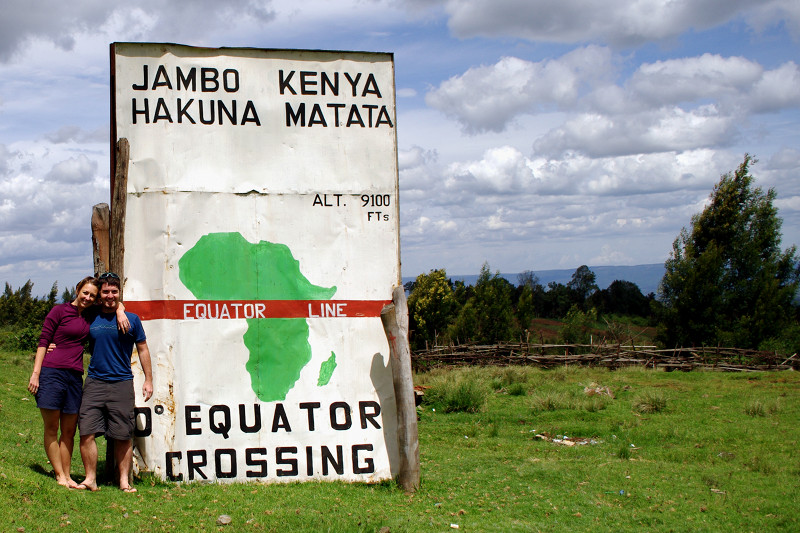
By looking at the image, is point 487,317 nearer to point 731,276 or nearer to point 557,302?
point 731,276

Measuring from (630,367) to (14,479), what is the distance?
23.3 m

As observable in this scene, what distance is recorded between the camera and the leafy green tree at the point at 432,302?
4112 centimetres

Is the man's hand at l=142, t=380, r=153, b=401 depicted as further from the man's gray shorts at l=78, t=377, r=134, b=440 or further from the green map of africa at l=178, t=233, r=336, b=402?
the green map of africa at l=178, t=233, r=336, b=402

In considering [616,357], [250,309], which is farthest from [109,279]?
[616,357]

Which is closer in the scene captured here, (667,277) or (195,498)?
(195,498)

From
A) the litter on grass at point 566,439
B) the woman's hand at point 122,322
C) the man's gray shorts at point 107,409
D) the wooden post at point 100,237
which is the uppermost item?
the wooden post at point 100,237

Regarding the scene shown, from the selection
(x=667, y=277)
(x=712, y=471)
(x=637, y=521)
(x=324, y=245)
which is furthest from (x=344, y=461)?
(x=667, y=277)

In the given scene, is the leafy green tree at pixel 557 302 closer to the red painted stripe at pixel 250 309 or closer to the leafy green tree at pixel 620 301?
the leafy green tree at pixel 620 301

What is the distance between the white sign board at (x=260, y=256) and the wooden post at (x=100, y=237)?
0.22 m

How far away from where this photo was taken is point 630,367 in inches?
1008

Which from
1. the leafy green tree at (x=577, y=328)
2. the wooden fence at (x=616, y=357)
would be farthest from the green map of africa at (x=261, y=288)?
the leafy green tree at (x=577, y=328)

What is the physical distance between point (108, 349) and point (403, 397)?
268 cm

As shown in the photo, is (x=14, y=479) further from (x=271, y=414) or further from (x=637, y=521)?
(x=637, y=521)

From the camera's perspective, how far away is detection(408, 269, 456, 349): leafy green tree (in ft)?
135
